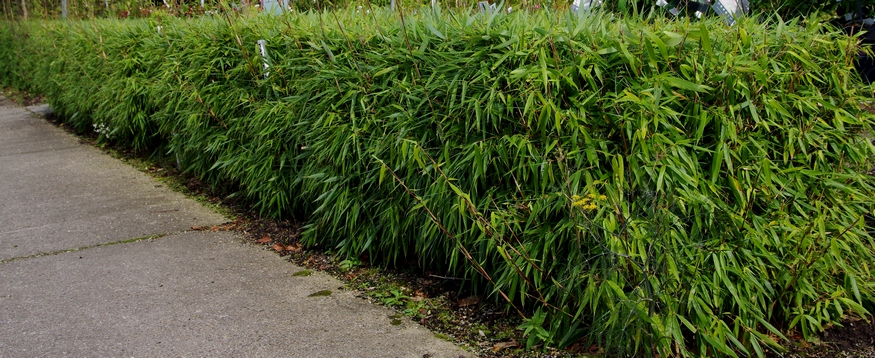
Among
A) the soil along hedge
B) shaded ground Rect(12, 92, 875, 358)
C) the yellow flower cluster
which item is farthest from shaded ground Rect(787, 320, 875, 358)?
the yellow flower cluster

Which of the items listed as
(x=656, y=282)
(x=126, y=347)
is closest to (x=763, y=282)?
(x=656, y=282)

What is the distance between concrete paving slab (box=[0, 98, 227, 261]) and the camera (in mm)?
5195

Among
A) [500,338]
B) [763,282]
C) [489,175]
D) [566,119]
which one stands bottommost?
[500,338]

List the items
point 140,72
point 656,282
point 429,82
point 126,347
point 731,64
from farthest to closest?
point 140,72, point 429,82, point 126,347, point 731,64, point 656,282

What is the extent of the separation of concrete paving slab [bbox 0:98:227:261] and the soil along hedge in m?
2.00

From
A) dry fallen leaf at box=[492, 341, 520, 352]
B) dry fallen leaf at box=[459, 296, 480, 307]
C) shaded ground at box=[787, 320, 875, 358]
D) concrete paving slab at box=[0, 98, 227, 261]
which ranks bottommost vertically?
shaded ground at box=[787, 320, 875, 358]

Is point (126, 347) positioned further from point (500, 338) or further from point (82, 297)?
point (500, 338)

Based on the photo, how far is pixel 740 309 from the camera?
329 cm

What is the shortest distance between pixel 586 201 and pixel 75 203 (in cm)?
444

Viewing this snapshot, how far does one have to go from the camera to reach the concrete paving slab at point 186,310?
11.7ft

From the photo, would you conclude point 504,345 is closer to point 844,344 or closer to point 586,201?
point 586,201

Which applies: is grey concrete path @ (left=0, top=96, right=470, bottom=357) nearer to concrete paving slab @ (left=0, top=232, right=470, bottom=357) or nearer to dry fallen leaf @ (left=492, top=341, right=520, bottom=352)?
concrete paving slab @ (left=0, top=232, right=470, bottom=357)

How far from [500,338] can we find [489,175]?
79 centimetres

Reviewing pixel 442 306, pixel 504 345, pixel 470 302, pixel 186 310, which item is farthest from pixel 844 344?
pixel 186 310
